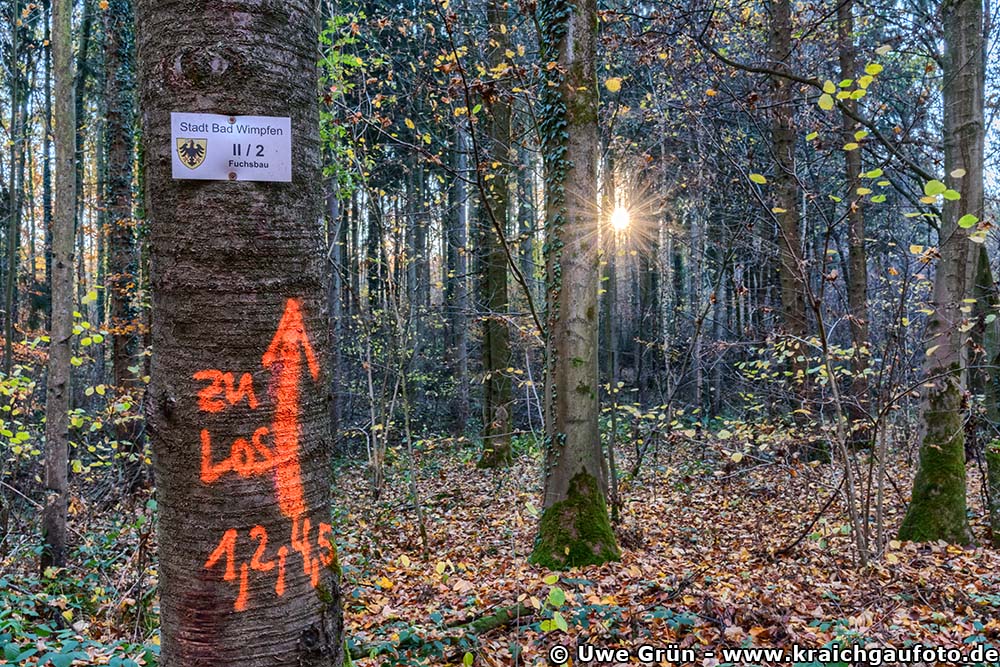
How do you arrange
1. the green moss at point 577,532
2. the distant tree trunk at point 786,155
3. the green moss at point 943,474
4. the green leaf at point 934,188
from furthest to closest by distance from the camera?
the distant tree trunk at point 786,155 → the green moss at point 943,474 → the green moss at point 577,532 → the green leaf at point 934,188

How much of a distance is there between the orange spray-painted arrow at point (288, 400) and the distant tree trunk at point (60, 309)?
15.7 feet

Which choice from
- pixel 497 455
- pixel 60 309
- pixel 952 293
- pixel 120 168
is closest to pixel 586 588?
pixel 952 293

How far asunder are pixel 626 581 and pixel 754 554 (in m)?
1.60

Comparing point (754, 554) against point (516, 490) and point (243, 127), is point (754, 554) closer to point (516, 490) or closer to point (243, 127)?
point (516, 490)

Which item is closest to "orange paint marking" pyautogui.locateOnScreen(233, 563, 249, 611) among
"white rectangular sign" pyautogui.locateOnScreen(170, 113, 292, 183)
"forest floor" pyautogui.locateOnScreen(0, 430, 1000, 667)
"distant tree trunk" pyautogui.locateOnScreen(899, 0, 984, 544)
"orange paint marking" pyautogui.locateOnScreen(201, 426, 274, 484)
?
"orange paint marking" pyautogui.locateOnScreen(201, 426, 274, 484)

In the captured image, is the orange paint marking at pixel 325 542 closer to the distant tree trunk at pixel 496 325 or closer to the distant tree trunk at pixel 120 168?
the distant tree trunk at pixel 496 325

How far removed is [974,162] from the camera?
Result: 5.12 meters

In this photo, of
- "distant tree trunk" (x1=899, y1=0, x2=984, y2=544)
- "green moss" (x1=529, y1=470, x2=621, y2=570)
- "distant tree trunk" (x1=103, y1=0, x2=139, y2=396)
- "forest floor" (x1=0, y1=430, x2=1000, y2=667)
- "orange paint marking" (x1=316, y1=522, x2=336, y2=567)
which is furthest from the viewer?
"distant tree trunk" (x1=103, y1=0, x2=139, y2=396)

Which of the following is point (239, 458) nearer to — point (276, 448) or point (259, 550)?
point (276, 448)

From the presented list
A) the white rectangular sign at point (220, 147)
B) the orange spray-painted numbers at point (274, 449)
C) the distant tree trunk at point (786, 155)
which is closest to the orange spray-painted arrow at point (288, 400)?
the orange spray-painted numbers at point (274, 449)

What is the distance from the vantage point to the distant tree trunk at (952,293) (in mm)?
5117

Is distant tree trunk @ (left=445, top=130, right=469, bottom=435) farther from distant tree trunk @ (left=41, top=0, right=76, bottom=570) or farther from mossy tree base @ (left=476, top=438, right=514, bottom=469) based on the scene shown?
distant tree trunk @ (left=41, top=0, right=76, bottom=570)

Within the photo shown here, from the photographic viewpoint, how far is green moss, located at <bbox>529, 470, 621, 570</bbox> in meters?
5.00

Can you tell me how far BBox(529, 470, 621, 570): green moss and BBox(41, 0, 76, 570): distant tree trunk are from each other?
4.06 meters
